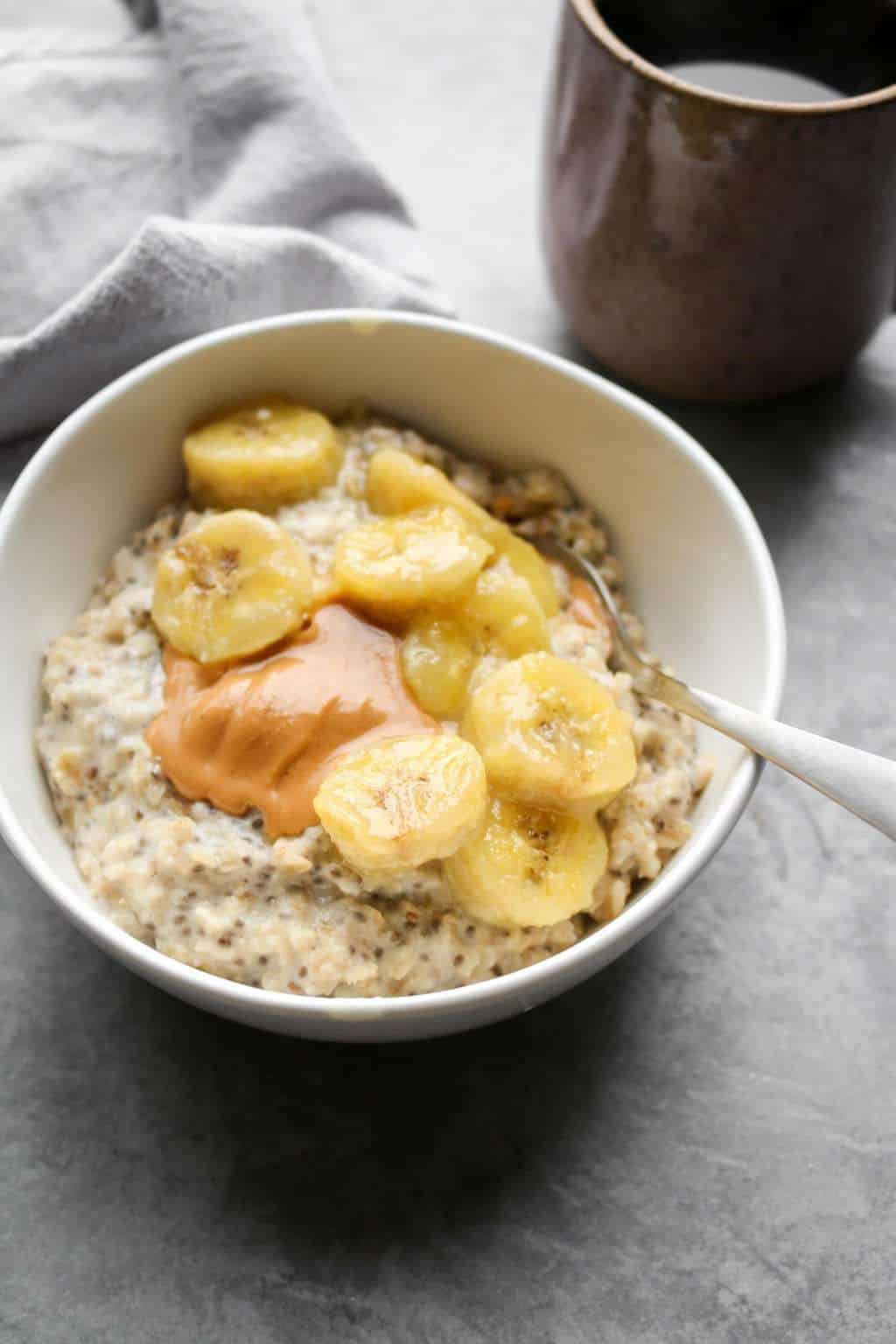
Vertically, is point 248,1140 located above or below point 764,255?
below

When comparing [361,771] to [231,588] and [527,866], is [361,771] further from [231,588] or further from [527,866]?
[231,588]

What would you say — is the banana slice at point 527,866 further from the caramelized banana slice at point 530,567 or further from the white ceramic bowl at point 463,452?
the caramelized banana slice at point 530,567

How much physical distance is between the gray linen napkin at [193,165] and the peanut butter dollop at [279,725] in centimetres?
68

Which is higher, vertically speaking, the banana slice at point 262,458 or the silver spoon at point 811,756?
the banana slice at point 262,458

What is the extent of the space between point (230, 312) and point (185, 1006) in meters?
1.07

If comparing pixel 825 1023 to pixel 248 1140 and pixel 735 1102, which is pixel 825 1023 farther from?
pixel 248 1140

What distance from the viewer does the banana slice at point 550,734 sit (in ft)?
5.76

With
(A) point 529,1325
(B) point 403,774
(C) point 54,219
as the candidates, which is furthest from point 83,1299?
(C) point 54,219

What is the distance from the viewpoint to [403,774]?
5.60 ft

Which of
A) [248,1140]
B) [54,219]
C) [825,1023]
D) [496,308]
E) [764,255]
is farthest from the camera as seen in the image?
[496,308]

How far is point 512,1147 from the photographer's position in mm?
1876

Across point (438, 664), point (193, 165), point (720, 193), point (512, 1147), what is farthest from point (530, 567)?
point (193, 165)

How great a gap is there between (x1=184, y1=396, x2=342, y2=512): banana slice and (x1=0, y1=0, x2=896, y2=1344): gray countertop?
643mm

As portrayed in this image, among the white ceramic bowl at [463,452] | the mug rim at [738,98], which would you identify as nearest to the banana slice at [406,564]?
the white ceramic bowl at [463,452]
